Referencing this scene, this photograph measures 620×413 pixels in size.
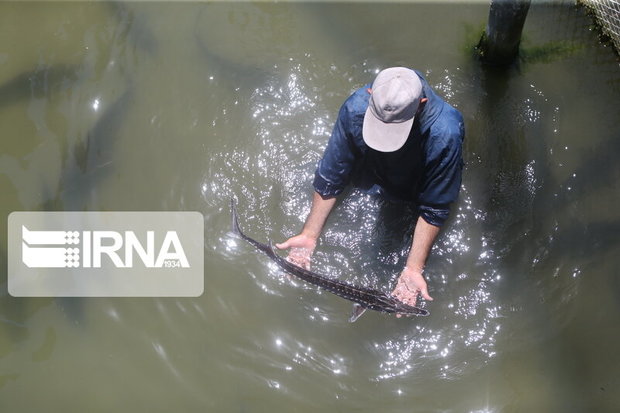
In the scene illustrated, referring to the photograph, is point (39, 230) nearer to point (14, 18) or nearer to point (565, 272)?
point (14, 18)

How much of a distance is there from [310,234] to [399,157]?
85cm

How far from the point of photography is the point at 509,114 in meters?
5.64

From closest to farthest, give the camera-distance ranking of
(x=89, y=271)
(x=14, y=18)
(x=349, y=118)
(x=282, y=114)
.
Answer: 1. (x=349, y=118)
2. (x=89, y=271)
3. (x=282, y=114)
4. (x=14, y=18)

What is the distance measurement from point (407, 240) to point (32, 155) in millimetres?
3172

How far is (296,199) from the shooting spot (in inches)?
211

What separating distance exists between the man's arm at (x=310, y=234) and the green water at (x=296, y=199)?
0.36 m

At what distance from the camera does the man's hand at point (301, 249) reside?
4.71 metres

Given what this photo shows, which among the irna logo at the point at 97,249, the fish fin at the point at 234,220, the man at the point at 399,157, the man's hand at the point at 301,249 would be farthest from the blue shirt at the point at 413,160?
the irna logo at the point at 97,249

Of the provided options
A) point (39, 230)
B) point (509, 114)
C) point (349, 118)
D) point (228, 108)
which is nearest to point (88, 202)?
point (39, 230)

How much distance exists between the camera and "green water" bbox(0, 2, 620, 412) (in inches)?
191
